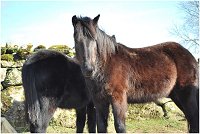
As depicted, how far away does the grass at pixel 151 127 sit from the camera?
28.5 feet

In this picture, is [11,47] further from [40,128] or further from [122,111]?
[122,111]

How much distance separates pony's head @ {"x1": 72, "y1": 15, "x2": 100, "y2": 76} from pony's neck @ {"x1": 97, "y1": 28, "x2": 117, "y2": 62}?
120 mm

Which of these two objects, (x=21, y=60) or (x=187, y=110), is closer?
(x=187, y=110)

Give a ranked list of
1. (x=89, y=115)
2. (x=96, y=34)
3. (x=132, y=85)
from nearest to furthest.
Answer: (x=96, y=34)
(x=132, y=85)
(x=89, y=115)

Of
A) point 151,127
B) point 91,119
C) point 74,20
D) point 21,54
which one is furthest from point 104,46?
point 21,54

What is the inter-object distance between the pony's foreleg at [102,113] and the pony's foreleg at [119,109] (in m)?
0.23

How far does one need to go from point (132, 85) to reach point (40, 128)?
6.52 ft

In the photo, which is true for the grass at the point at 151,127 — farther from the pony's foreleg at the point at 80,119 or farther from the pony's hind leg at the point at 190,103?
the pony's hind leg at the point at 190,103

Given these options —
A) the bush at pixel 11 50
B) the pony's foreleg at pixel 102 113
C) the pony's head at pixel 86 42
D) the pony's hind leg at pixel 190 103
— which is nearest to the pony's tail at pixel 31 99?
the pony's foreleg at pixel 102 113

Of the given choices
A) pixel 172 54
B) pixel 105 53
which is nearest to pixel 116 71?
pixel 105 53

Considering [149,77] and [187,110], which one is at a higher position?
[149,77]

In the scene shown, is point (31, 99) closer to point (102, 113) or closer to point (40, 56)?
point (40, 56)

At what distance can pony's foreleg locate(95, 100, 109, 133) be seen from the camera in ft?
16.8

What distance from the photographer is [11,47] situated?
388 inches
